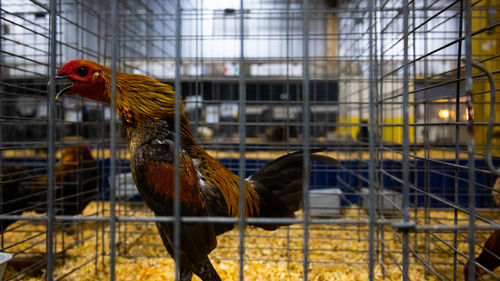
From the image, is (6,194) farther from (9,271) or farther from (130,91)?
(130,91)

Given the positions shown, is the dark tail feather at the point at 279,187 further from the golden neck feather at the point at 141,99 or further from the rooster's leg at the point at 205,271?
the golden neck feather at the point at 141,99

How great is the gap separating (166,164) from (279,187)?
88 cm

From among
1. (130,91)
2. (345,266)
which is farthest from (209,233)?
(345,266)

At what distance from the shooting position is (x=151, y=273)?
2.30 meters

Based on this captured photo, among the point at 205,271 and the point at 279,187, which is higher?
the point at 279,187

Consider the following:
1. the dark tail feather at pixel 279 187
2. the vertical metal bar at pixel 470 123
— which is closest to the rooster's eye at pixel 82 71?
the dark tail feather at pixel 279 187

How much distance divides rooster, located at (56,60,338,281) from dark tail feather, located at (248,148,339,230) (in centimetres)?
10

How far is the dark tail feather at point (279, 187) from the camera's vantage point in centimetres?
198

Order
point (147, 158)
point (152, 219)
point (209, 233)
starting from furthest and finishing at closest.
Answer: point (209, 233) → point (147, 158) → point (152, 219)

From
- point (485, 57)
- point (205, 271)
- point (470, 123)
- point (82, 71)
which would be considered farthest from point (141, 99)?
point (485, 57)

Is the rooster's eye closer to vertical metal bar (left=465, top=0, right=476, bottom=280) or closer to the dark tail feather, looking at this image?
the dark tail feather

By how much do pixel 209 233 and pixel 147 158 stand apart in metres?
0.52

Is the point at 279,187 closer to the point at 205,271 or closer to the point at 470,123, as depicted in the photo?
the point at 205,271

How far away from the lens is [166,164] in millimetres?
1422
